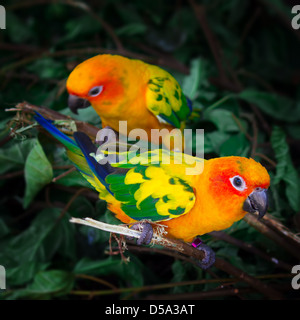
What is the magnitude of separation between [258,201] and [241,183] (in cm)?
5

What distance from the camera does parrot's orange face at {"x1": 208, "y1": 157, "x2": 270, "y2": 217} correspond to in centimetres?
69

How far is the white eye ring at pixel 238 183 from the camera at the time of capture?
0.70 meters

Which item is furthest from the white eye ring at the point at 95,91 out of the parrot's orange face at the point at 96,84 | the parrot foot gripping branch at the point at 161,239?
the parrot foot gripping branch at the point at 161,239

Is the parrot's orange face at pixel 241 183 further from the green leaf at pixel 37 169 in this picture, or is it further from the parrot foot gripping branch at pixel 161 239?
the green leaf at pixel 37 169

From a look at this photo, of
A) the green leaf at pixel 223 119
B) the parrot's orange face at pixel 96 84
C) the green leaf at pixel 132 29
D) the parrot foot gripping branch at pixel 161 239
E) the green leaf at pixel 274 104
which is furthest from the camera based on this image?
the green leaf at pixel 132 29

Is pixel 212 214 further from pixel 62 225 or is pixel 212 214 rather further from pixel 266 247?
pixel 62 225

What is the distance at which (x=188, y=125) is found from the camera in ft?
4.13

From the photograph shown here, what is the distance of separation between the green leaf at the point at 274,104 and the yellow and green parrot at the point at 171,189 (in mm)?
725

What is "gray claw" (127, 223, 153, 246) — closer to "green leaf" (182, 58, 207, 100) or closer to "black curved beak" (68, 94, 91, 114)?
"black curved beak" (68, 94, 91, 114)

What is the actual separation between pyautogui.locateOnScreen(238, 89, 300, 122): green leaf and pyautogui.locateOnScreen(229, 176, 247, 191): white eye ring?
79 centimetres

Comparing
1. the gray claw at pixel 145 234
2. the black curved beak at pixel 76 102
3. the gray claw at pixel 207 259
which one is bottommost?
the gray claw at pixel 207 259

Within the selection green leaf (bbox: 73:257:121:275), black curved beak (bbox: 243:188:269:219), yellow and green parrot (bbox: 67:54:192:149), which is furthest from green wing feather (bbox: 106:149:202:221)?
green leaf (bbox: 73:257:121:275)

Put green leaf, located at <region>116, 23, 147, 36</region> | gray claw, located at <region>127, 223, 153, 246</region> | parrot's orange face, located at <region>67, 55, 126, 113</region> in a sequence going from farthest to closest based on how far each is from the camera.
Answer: green leaf, located at <region>116, 23, 147, 36</region>
parrot's orange face, located at <region>67, 55, 126, 113</region>
gray claw, located at <region>127, 223, 153, 246</region>
